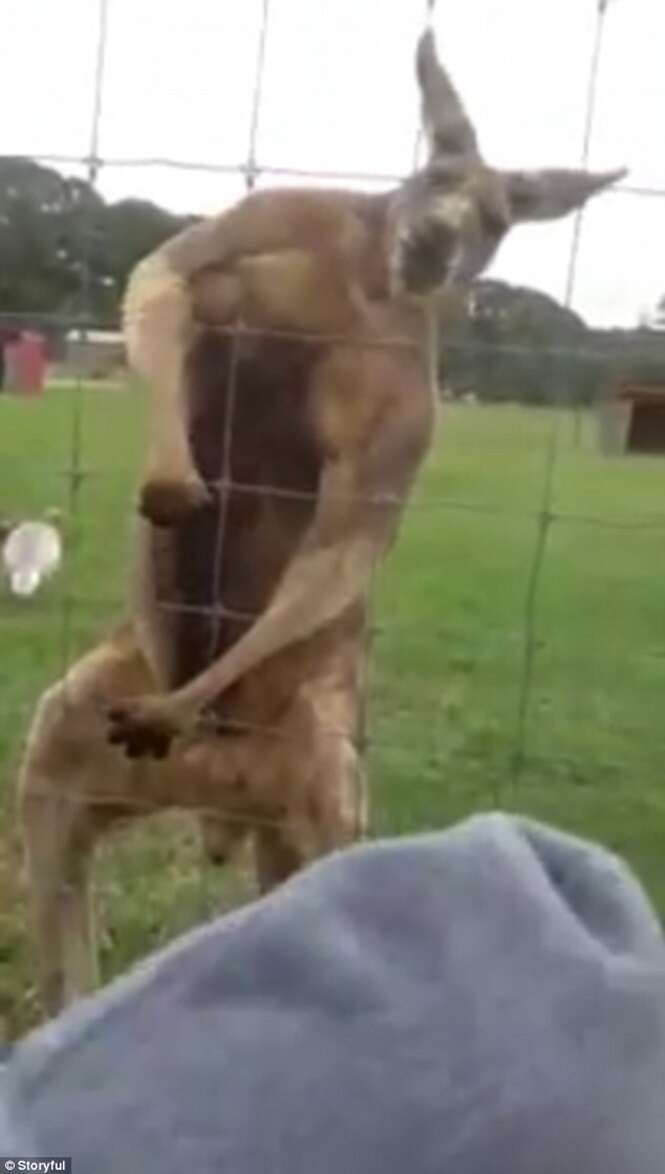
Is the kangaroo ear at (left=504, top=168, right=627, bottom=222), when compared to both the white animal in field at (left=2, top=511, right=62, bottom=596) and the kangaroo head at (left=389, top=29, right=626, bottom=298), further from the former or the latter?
the white animal in field at (left=2, top=511, right=62, bottom=596)

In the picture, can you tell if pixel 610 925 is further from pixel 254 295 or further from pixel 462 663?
pixel 462 663

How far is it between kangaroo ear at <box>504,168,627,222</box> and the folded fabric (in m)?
1.46

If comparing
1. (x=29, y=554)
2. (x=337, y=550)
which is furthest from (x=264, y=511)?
(x=29, y=554)

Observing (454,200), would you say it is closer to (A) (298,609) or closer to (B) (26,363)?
(A) (298,609)

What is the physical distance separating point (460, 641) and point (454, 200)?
8.70 ft

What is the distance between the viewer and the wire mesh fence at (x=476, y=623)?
2.56 m

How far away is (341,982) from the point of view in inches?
36.9

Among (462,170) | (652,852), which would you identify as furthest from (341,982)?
(652,852)

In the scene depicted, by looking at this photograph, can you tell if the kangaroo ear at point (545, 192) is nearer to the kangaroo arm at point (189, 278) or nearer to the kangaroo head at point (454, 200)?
the kangaroo head at point (454, 200)

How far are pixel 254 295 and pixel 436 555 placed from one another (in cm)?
125

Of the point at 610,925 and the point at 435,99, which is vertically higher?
the point at 435,99

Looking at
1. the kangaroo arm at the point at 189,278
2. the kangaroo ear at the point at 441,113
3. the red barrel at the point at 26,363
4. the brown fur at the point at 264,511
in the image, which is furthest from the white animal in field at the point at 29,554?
the kangaroo ear at the point at 441,113

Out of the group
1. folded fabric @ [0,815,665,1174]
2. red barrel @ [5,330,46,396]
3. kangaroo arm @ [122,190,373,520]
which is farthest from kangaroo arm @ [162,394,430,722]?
folded fabric @ [0,815,665,1174]

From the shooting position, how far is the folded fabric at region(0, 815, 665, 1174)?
3.01ft
